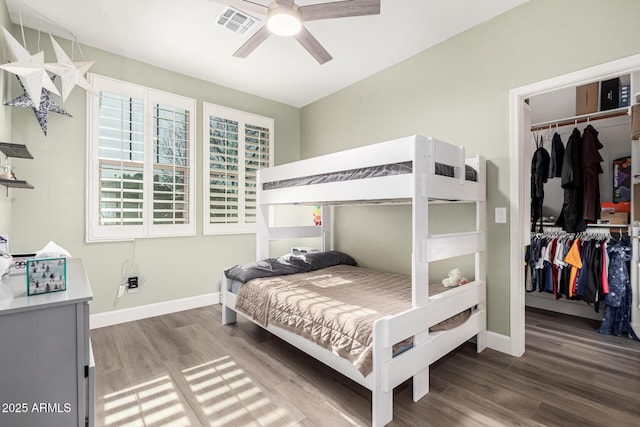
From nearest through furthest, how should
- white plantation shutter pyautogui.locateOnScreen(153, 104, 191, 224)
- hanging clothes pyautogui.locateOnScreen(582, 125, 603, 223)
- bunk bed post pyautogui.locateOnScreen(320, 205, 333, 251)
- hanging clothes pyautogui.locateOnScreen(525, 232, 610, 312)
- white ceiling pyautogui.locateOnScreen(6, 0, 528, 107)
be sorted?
white ceiling pyautogui.locateOnScreen(6, 0, 528, 107) < hanging clothes pyautogui.locateOnScreen(525, 232, 610, 312) < hanging clothes pyautogui.locateOnScreen(582, 125, 603, 223) < white plantation shutter pyautogui.locateOnScreen(153, 104, 191, 224) < bunk bed post pyautogui.locateOnScreen(320, 205, 333, 251)

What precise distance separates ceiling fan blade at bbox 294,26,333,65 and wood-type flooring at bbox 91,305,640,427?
2205 mm

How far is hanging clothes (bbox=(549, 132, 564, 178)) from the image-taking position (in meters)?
3.47

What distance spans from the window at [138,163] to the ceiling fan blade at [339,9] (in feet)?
7.10

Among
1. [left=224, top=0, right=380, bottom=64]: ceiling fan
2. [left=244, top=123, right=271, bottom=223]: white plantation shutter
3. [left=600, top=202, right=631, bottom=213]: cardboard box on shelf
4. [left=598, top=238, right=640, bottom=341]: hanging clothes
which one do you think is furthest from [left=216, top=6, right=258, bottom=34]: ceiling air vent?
[left=600, top=202, right=631, bottom=213]: cardboard box on shelf

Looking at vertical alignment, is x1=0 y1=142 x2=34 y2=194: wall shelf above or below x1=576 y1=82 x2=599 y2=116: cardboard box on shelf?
below

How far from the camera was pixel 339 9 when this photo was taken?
5.75ft

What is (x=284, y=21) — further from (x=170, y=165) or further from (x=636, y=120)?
(x=636, y=120)

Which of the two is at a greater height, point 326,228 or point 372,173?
point 372,173

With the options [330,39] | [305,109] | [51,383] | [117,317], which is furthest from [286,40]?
[117,317]

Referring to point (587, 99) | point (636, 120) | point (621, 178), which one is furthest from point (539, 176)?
point (636, 120)

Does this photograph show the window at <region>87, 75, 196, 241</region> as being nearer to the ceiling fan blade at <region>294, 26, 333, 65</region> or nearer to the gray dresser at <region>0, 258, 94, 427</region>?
the ceiling fan blade at <region>294, 26, 333, 65</region>

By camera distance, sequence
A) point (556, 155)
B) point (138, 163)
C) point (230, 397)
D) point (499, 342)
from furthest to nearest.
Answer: point (556, 155) → point (138, 163) → point (499, 342) → point (230, 397)

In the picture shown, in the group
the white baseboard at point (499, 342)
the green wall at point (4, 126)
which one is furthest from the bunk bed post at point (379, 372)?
the green wall at point (4, 126)

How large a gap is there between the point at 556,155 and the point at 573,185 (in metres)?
0.45
